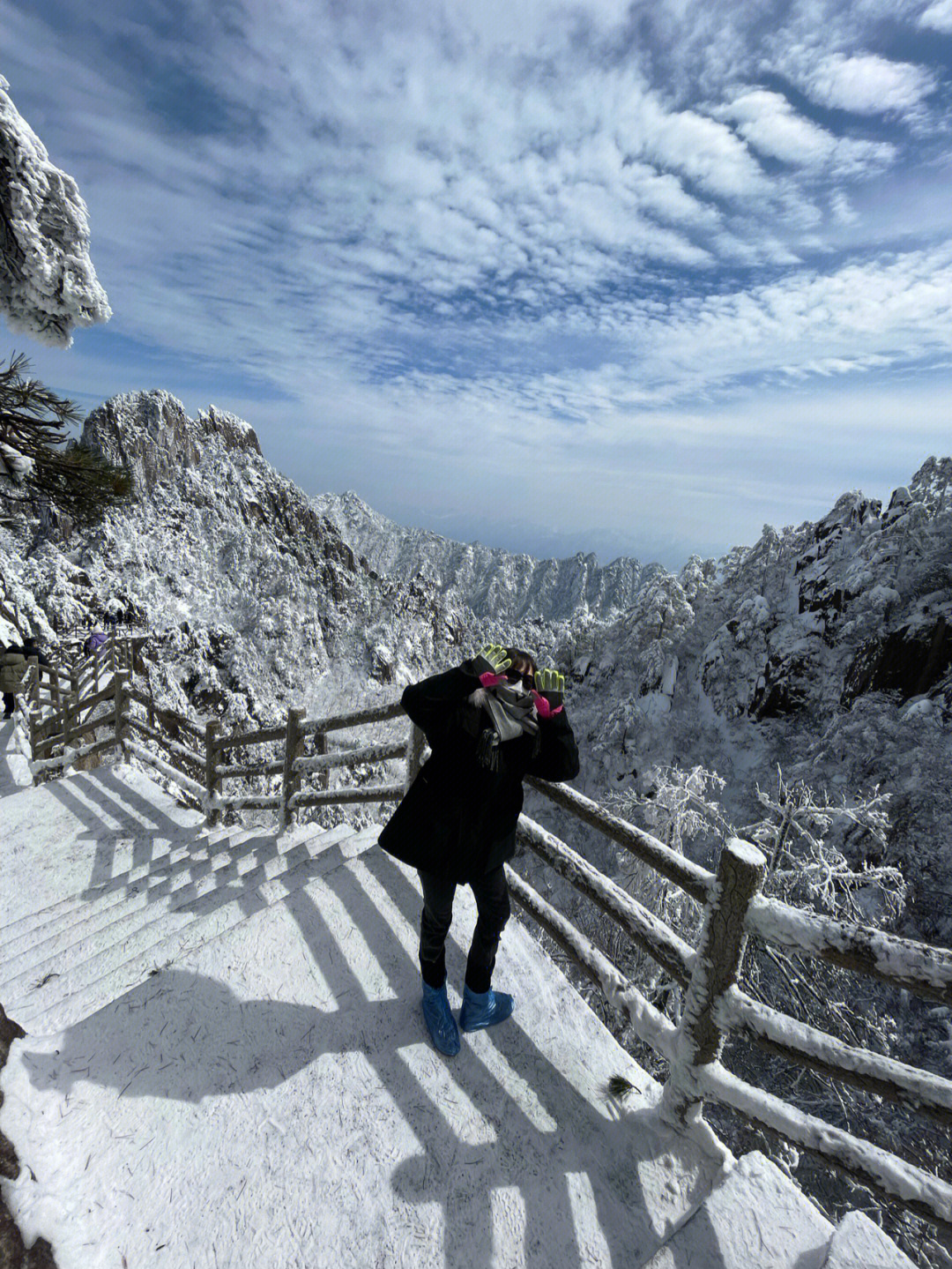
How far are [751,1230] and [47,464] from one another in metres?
6.50

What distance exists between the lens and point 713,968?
2447 millimetres

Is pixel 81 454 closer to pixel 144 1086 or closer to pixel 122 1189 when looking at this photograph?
pixel 144 1086

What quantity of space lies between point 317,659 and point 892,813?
49750 mm

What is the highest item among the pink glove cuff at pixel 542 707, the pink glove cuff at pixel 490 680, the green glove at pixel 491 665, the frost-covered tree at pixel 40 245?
the frost-covered tree at pixel 40 245

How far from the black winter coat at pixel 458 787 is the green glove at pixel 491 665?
0.05 m

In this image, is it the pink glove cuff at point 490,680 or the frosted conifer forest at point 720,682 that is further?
the frosted conifer forest at point 720,682

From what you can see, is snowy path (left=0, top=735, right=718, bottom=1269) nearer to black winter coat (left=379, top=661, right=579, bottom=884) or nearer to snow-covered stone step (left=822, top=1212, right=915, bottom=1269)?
snow-covered stone step (left=822, top=1212, right=915, bottom=1269)

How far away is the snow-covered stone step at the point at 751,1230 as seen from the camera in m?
2.07

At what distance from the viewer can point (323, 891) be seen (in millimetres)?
3982

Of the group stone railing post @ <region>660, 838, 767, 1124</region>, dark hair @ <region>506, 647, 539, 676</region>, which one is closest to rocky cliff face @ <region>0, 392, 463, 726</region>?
dark hair @ <region>506, 647, 539, 676</region>

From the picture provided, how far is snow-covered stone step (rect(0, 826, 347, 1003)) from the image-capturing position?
3.64m

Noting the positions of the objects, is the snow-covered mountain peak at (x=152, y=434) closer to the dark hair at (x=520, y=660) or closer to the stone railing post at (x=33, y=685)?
the stone railing post at (x=33, y=685)

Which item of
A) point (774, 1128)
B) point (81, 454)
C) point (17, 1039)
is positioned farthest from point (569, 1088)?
point (81, 454)

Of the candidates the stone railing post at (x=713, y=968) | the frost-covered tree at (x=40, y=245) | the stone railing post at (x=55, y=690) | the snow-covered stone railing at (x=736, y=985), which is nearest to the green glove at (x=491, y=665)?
the snow-covered stone railing at (x=736, y=985)
